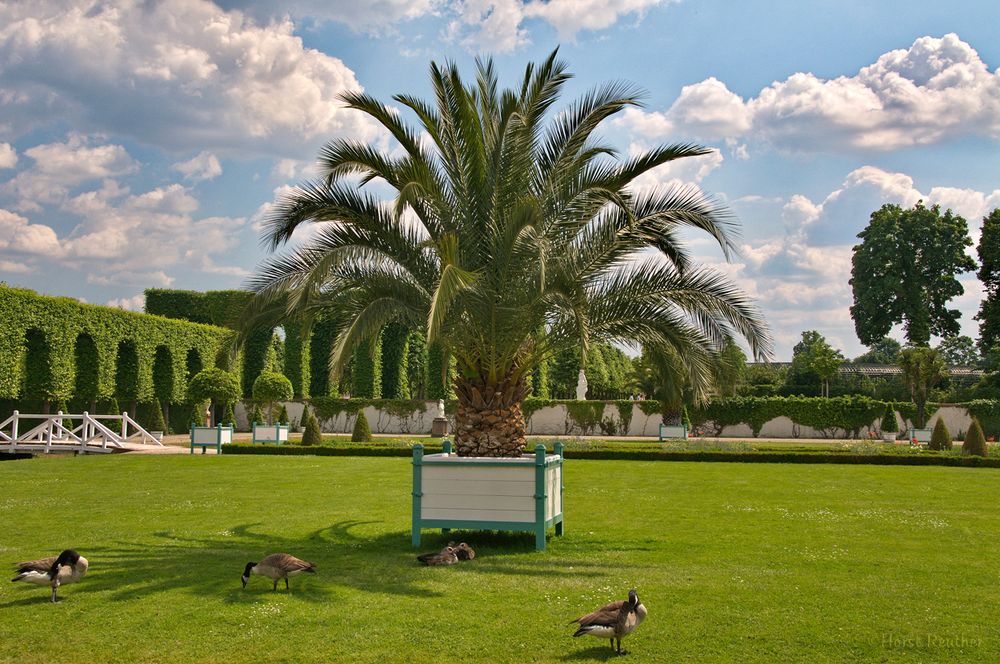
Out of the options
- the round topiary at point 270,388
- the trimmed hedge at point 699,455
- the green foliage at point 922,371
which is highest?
the green foliage at point 922,371

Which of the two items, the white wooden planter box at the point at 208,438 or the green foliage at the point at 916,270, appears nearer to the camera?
the white wooden planter box at the point at 208,438

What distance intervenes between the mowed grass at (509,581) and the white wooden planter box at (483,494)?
1.19 ft

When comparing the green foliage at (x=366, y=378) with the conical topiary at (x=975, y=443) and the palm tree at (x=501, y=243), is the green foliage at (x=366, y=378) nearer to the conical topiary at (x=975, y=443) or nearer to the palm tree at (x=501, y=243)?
the conical topiary at (x=975, y=443)

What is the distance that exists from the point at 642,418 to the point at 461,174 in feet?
111

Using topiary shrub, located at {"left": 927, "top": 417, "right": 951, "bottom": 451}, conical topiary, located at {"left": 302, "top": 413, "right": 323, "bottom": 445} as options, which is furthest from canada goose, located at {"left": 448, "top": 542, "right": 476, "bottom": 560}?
topiary shrub, located at {"left": 927, "top": 417, "right": 951, "bottom": 451}

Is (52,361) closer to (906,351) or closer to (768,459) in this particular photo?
(768,459)

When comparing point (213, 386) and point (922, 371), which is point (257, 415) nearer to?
point (213, 386)

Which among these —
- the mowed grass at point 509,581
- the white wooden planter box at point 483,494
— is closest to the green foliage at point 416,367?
the mowed grass at point 509,581

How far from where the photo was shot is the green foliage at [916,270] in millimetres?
53844

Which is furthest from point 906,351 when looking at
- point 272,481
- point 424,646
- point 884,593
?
point 424,646

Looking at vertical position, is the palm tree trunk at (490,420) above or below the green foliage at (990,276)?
below

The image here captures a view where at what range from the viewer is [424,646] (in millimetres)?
5441

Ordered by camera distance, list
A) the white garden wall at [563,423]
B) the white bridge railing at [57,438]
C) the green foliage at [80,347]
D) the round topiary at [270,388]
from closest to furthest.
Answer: the white bridge railing at [57,438], the green foliage at [80,347], the round topiary at [270,388], the white garden wall at [563,423]

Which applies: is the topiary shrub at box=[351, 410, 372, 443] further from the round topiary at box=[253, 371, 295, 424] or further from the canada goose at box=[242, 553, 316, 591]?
the canada goose at box=[242, 553, 316, 591]
